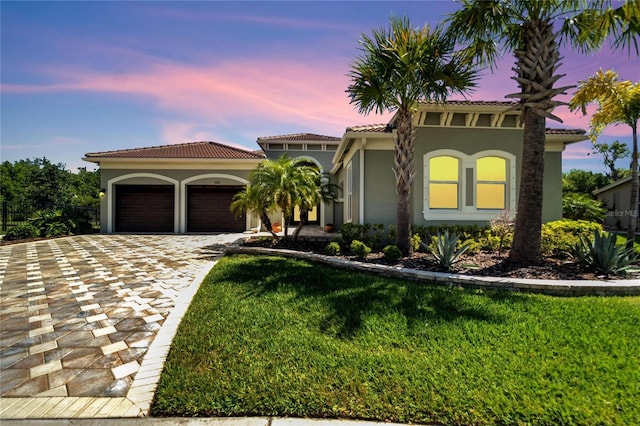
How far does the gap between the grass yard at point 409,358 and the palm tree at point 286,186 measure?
4.91m

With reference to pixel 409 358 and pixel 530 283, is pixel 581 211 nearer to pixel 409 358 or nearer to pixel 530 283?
pixel 530 283

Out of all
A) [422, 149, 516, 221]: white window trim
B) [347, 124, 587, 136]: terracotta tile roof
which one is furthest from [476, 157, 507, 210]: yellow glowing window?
[347, 124, 587, 136]: terracotta tile roof

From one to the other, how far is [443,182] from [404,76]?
14.9 ft

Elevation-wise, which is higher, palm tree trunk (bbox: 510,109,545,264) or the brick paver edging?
palm tree trunk (bbox: 510,109,545,264)

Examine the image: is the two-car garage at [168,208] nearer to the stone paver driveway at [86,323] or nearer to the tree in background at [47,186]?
the tree in background at [47,186]

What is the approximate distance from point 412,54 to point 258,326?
7560mm

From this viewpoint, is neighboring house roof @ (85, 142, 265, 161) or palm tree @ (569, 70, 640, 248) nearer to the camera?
palm tree @ (569, 70, 640, 248)

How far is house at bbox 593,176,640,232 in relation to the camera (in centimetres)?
2273

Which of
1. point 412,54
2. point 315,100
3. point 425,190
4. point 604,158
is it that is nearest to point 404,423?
point 412,54

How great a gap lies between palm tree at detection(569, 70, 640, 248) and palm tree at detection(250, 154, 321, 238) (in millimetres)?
9900

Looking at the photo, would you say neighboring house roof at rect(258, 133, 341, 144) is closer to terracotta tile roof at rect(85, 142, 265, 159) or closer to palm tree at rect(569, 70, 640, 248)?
terracotta tile roof at rect(85, 142, 265, 159)

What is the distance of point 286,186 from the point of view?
9883 millimetres

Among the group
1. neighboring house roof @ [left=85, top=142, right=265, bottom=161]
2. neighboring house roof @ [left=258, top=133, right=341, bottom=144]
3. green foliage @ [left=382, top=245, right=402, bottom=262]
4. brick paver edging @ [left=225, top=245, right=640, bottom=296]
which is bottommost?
brick paver edging @ [left=225, top=245, right=640, bottom=296]

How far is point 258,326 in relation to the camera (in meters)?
4.22
